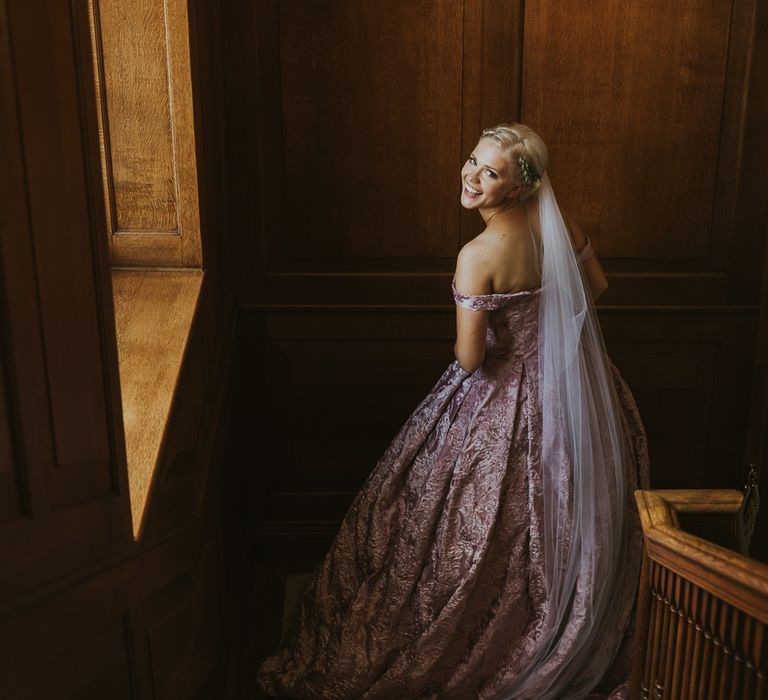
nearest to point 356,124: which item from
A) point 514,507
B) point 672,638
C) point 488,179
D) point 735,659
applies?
point 488,179

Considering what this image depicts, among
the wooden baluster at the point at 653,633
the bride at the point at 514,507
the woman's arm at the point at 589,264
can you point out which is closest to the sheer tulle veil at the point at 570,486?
the bride at the point at 514,507

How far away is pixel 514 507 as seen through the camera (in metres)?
2.19

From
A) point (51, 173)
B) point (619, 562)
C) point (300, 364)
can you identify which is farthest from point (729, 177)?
point (51, 173)

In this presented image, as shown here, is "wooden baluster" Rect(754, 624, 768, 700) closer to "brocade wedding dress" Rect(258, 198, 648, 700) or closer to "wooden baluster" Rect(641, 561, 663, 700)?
"wooden baluster" Rect(641, 561, 663, 700)

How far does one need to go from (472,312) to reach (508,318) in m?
0.12

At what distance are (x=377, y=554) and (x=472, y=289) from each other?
2.77 feet

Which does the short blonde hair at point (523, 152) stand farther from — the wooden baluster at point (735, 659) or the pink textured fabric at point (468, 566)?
the wooden baluster at point (735, 659)

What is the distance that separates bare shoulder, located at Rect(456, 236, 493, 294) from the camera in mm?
2082

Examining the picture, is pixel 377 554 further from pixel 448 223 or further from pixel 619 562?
pixel 448 223

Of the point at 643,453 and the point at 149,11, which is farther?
the point at 643,453

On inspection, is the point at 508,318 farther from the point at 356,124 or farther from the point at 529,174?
the point at 356,124

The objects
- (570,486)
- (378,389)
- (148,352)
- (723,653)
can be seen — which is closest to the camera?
(723,653)

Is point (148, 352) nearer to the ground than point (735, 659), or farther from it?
farther from it

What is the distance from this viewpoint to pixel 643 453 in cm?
233
